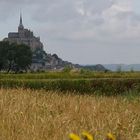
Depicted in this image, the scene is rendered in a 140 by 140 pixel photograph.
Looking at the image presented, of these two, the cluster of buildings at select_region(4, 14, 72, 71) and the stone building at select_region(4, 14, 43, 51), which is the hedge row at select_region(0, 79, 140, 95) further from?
the stone building at select_region(4, 14, 43, 51)

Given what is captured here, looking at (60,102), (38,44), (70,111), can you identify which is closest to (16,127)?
(70,111)

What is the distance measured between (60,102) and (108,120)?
1.94 m

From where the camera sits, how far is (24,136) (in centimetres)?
423

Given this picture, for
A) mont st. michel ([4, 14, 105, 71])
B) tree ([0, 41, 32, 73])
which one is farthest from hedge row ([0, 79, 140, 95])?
mont st. michel ([4, 14, 105, 71])

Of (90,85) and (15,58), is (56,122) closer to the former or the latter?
(90,85)

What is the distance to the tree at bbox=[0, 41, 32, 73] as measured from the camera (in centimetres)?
5891

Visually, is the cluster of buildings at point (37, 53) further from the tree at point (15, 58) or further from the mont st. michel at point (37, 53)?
the tree at point (15, 58)

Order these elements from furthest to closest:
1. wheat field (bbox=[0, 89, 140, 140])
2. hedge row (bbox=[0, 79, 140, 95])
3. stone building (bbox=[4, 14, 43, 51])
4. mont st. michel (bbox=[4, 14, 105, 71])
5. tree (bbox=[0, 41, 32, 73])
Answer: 1. stone building (bbox=[4, 14, 43, 51])
2. mont st. michel (bbox=[4, 14, 105, 71])
3. tree (bbox=[0, 41, 32, 73])
4. hedge row (bbox=[0, 79, 140, 95])
5. wheat field (bbox=[0, 89, 140, 140])

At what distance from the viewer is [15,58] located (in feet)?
201

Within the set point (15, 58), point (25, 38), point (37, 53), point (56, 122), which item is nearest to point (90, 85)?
point (56, 122)

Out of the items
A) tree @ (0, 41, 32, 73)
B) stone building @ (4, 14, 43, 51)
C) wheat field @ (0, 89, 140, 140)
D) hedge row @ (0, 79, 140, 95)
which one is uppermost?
stone building @ (4, 14, 43, 51)

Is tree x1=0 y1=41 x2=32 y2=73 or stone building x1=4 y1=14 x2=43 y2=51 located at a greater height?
stone building x1=4 y1=14 x2=43 y2=51

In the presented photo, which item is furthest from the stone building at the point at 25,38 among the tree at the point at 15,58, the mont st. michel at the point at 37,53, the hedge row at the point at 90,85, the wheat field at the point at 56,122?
the wheat field at the point at 56,122

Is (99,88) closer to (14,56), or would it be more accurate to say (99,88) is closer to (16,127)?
(16,127)
